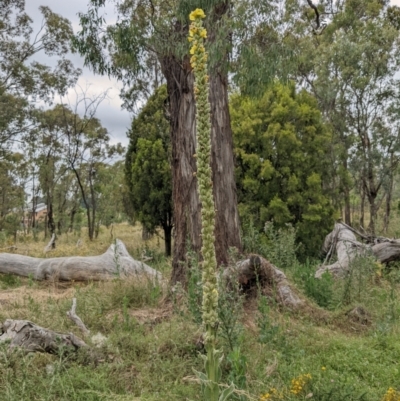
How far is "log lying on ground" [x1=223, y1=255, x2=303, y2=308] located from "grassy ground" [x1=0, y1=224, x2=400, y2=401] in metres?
0.16

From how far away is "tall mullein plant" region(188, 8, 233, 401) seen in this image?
1.82 metres

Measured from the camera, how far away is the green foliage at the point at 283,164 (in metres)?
12.8

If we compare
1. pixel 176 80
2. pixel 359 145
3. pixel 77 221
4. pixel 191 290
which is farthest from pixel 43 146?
pixel 191 290

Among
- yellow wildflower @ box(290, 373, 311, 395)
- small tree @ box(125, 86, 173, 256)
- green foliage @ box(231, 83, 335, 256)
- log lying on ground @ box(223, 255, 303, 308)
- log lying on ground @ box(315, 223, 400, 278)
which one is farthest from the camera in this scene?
small tree @ box(125, 86, 173, 256)

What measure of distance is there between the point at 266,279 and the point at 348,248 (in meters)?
2.54

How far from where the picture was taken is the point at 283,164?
515 inches

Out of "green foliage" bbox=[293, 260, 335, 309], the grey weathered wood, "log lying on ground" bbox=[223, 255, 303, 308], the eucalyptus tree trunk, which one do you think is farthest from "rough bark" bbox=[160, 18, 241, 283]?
the grey weathered wood

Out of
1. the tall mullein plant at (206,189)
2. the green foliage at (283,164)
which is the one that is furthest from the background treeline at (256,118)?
the tall mullein plant at (206,189)

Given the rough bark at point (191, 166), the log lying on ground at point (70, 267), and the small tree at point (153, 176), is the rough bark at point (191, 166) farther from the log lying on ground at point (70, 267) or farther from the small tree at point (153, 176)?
the small tree at point (153, 176)

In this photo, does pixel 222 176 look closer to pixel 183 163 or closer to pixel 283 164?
pixel 183 163

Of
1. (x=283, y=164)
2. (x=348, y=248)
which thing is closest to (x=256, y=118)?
(x=283, y=164)

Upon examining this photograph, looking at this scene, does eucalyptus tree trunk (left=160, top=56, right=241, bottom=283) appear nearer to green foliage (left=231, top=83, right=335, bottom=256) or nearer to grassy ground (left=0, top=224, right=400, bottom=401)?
grassy ground (left=0, top=224, right=400, bottom=401)

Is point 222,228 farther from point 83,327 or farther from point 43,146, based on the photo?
point 43,146

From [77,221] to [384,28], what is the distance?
70.6 ft
